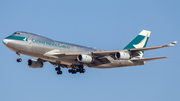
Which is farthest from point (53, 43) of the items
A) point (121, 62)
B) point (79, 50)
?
point (121, 62)

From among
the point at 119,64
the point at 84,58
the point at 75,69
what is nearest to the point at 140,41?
the point at 119,64

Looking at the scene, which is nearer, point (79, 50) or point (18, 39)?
point (18, 39)

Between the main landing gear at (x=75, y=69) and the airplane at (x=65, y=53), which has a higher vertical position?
the airplane at (x=65, y=53)

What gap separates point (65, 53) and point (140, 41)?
16.4 meters

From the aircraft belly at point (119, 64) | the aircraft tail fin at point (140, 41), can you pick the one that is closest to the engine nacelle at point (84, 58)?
the aircraft belly at point (119, 64)

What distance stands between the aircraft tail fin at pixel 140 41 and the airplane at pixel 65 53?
290 centimetres

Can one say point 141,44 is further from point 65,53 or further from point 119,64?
point 65,53

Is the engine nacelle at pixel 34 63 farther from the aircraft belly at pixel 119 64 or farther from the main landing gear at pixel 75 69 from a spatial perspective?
the aircraft belly at pixel 119 64

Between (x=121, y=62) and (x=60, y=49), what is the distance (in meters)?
11.3

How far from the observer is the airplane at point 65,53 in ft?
133

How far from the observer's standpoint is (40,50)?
41.4m

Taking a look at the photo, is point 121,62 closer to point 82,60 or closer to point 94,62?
point 94,62

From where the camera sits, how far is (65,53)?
42.8m

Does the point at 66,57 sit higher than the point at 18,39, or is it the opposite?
the point at 18,39
